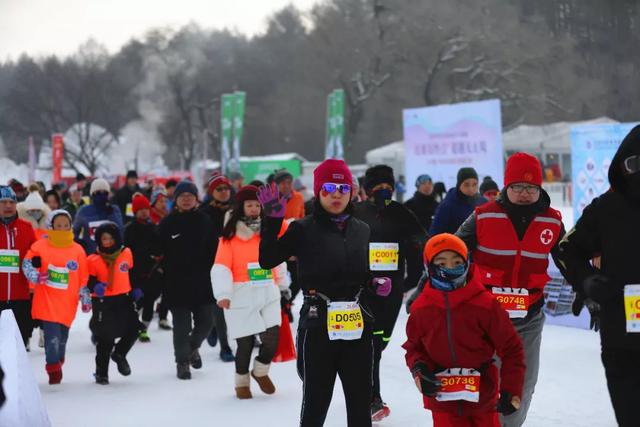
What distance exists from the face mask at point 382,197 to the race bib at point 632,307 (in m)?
3.25

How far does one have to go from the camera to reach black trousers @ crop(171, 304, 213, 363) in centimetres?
870

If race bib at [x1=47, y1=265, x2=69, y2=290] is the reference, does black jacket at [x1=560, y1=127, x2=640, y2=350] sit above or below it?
above

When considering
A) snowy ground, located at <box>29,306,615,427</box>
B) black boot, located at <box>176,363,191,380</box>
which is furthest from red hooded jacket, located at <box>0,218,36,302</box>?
black boot, located at <box>176,363,191,380</box>

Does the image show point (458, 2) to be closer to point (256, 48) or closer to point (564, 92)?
point (564, 92)

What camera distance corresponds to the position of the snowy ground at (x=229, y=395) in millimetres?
7078

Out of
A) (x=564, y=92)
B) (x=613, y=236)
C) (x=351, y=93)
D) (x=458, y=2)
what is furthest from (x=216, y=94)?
(x=613, y=236)

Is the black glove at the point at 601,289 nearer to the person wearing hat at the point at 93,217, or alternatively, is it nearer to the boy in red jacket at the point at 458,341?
the boy in red jacket at the point at 458,341

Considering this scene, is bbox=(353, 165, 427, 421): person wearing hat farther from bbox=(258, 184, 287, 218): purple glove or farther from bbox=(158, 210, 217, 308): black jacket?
bbox=(158, 210, 217, 308): black jacket

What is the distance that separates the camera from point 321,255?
17.2 feet

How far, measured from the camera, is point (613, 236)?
400 cm

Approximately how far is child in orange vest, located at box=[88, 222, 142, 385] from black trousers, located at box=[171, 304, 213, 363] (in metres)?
0.38

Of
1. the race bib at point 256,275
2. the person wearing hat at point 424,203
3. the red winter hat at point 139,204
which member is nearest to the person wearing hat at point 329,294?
the race bib at point 256,275

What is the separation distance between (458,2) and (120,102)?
20.2 metres

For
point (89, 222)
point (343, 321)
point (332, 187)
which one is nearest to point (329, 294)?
point (343, 321)
